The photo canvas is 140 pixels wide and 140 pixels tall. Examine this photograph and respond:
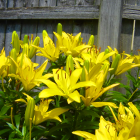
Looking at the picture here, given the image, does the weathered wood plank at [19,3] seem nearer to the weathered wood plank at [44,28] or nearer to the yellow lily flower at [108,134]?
the weathered wood plank at [44,28]

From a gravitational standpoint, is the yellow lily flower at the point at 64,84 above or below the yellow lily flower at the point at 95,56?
below

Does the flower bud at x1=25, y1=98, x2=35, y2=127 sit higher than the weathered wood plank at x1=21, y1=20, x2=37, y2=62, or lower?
lower

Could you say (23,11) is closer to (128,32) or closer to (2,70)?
(128,32)

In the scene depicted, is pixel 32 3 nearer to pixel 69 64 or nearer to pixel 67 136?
pixel 69 64

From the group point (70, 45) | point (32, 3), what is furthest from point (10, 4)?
point (70, 45)

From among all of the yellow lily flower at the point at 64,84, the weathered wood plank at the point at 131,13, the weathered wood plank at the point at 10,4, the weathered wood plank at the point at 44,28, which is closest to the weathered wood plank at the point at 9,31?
the weathered wood plank at the point at 10,4

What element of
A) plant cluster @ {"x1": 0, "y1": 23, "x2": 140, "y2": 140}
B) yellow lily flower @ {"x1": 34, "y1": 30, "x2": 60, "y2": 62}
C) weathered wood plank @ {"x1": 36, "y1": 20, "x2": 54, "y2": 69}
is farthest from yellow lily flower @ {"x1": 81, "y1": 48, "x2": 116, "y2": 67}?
weathered wood plank @ {"x1": 36, "y1": 20, "x2": 54, "y2": 69}

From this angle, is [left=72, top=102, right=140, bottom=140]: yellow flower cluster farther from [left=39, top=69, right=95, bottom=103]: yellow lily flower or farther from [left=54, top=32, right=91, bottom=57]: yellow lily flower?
[left=54, top=32, right=91, bottom=57]: yellow lily flower
